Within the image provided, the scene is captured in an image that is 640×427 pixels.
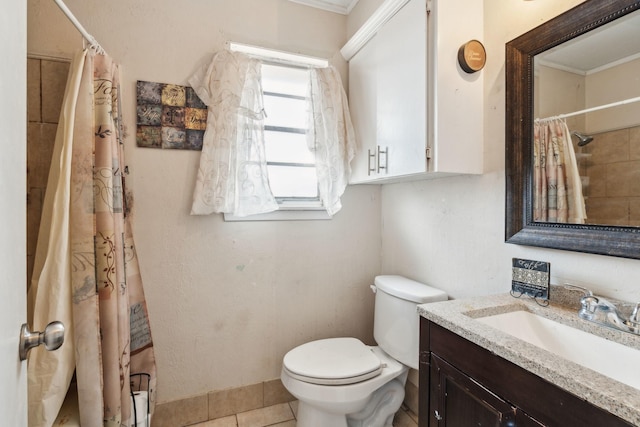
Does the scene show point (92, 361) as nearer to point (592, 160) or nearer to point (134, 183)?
point (134, 183)

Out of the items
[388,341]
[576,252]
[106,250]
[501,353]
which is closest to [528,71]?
[576,252]

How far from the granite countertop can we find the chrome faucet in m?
0.02

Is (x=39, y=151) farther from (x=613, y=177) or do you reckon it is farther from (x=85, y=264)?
(x=613, y=177)

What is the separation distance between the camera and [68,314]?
1.09 m

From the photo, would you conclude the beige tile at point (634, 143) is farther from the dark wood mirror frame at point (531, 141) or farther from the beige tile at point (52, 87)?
the beige tile at point (52, 87)

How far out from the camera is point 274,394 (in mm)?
1776

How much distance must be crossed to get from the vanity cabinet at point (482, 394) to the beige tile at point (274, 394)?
1009mm

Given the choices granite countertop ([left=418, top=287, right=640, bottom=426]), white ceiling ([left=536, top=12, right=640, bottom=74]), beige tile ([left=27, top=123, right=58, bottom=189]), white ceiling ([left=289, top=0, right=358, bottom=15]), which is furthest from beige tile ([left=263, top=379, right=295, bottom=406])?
white ceiling ([left=289, top=0, right=358, bottom=15])

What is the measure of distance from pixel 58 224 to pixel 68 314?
33 centimetres

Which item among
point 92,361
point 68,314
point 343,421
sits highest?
point 68,314

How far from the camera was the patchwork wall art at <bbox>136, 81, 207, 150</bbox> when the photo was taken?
5.08 ft

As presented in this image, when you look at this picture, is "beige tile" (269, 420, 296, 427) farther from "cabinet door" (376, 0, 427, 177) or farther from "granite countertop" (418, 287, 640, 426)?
"cabinet door" (376, 0, 427, 177)

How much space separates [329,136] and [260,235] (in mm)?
717

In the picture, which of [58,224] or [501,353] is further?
[58,224]
